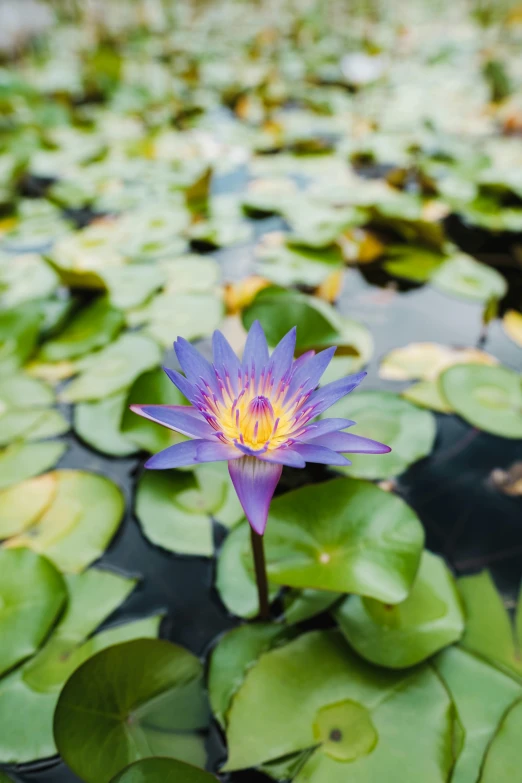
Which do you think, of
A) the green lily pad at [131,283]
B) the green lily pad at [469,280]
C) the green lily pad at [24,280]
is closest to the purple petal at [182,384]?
the green lily pad at [131,283]

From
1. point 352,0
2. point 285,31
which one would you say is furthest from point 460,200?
point 352,0

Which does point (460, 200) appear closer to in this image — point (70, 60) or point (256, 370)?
point (256, 370)

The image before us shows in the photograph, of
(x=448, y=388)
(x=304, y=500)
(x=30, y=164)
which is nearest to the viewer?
(x=304, y=500)

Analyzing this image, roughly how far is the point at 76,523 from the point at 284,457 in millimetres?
A: 795

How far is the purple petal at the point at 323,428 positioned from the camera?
74cm

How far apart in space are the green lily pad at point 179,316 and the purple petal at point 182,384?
108 cm

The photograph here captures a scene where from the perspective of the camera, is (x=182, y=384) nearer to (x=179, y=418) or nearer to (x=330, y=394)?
(x=179, y=418)

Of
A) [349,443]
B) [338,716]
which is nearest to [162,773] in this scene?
[338,716]

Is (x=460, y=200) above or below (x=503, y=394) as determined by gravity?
above

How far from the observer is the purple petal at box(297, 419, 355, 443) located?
2.44 feet

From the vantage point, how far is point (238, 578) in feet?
3.71

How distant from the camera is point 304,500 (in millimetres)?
1111

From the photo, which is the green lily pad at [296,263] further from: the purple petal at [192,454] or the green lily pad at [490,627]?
the purple petal at [192,454]

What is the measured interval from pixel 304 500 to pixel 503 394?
0.83m
